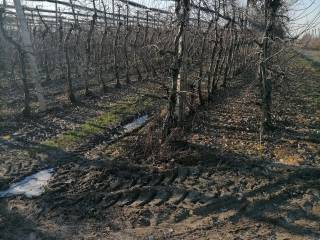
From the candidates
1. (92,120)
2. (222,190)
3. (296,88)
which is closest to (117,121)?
(92,120)

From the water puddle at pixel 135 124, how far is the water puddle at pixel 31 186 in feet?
10.3

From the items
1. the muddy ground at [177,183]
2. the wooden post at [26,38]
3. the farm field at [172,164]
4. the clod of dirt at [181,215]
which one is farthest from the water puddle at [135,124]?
the clod of dirt at [181,215]

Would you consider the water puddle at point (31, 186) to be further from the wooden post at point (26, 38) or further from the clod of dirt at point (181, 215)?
the wooden post at point (26, 38)

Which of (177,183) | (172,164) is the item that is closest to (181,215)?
(177,183)

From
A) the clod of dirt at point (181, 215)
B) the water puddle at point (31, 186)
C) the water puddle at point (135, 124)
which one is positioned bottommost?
the water puddle at point (31, 186)

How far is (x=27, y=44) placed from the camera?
499 inches

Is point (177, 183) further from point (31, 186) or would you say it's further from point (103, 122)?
point (103, 122)

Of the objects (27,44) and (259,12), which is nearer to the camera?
(259,12)

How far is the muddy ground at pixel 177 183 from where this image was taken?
225 inches

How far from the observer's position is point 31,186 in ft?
24.3

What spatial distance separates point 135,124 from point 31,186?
4443 mm

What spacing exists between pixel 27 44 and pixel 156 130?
19.8ft

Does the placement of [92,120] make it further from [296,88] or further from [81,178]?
[296,88]

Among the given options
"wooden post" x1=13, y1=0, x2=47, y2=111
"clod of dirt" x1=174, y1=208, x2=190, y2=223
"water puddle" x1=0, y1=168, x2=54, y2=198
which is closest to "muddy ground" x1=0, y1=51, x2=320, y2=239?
"clod of dirt" x1=174, y1=208, x2=190, y2=223
